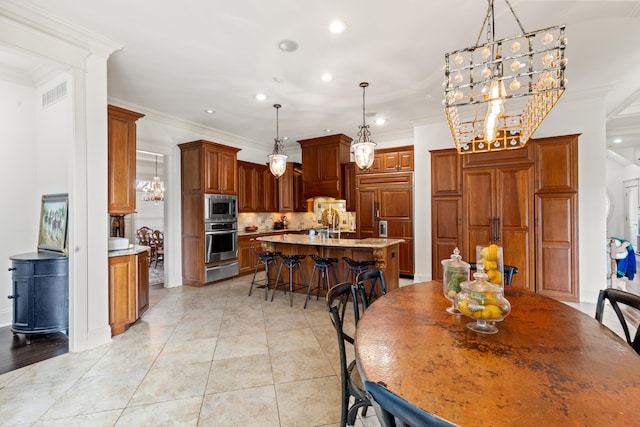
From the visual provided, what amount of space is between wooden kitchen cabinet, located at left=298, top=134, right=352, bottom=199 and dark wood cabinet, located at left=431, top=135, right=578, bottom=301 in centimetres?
222

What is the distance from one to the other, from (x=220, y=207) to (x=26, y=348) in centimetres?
325

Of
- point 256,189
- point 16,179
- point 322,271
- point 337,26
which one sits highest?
point 337,26

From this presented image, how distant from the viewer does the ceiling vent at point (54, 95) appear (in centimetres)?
348

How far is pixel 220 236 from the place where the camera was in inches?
224

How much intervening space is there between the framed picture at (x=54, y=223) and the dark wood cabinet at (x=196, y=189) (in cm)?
214

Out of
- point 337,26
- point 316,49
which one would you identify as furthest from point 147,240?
point 337,26

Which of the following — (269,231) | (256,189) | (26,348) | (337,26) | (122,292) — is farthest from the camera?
(269,231)

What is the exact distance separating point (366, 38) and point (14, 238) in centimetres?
469

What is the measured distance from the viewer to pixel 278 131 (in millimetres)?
6355

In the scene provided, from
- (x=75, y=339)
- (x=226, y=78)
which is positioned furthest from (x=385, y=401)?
(x=226, y=78)

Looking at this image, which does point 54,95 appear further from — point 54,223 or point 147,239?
point 147,239

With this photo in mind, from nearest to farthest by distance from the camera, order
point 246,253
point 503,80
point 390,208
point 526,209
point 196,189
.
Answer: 1. point 503,80
2. point 526,209
3. point 196,189
4. point 390,208
5. point 246,253

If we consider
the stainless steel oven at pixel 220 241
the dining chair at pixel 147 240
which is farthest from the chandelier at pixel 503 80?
the dining chair at pixel 147 240

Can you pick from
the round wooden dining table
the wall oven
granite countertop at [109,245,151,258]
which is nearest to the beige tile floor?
granite countertop at [109,245,151,258]
